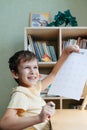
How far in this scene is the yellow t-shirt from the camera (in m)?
1.05

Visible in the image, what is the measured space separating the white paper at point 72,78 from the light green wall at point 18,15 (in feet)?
5.48

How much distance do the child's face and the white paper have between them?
0.12 meters

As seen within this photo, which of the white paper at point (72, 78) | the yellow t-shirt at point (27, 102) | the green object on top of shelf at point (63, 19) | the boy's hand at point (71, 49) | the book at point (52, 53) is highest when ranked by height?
the green object on top of shelf at point (63, 19)

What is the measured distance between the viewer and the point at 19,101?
1.06 meters

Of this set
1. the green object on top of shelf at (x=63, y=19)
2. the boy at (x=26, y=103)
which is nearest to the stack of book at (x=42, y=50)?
the green object on top of shelf at (x=63, y=19)

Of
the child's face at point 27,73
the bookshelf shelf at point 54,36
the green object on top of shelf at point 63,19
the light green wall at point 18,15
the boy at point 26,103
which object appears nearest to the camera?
the boy at point 26,103

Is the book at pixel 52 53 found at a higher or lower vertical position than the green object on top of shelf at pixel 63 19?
lower

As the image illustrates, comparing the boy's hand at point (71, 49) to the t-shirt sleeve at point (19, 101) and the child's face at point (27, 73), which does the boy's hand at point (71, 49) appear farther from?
the t-shirt sleeve at point (19, 101)

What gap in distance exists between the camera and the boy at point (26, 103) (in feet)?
3.14

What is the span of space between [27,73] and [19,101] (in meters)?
0.17

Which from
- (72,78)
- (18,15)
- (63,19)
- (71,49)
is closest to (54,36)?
(63,19)

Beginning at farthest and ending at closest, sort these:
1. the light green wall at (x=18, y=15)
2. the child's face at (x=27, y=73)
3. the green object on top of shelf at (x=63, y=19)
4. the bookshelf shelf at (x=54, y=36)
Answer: the light green wall at (x=18, y=15)
the green object on top of shelf at (x=63, y=19)
the bookshelf shelf at (x=54, y=36)
the child's face at (x=27, y=73)

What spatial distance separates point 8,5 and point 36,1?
0.32 m

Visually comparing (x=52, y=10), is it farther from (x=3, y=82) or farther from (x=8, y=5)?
(x=3, y=82)
